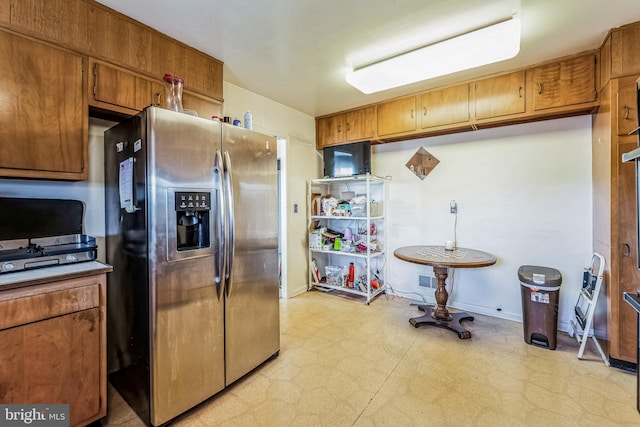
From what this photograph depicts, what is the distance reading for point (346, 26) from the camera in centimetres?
206

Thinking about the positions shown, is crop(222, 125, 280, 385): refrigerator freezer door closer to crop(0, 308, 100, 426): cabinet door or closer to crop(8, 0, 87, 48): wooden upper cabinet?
crop(0, 308, 100, 426): cabinet door

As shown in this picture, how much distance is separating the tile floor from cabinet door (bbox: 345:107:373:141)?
2.41 m

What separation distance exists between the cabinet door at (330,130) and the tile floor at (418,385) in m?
2.55

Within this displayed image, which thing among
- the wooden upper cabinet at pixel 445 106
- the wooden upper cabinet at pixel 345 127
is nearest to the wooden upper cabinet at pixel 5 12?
the wooden upper cabinet at pixel 345 127

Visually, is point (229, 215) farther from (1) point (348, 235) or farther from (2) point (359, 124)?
(2) point (359, 124)

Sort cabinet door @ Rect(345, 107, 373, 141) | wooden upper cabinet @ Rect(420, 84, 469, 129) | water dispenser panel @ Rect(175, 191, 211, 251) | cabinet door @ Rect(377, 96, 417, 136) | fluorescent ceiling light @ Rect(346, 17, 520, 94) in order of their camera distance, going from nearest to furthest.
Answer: water dispenser panel @ Rect(175, 191, 211, 251)
fluorescent ceiling light @ Rect(346, 17, 520, 94)
wooden upper cabinet @ Rect(420, 84, 469, 129)
cabinet door @ Rect(377, 96, 417, 136)
cabinet door @ Rect(345, 107, 373, 141)

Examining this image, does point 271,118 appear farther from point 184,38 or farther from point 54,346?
point 54,346

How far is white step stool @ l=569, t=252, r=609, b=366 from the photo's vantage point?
2199mm

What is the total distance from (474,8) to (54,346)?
318 cm

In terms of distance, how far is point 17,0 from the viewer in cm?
155

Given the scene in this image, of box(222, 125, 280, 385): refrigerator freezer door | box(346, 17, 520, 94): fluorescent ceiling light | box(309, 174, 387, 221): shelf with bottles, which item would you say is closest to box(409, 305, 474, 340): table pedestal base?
box(309, 174, 387, 221): shelf with bottles

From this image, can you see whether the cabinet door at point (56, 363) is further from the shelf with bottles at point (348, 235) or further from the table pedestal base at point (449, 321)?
the shelf with bottles at point (348, 235)

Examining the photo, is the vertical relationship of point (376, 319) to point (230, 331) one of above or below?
below

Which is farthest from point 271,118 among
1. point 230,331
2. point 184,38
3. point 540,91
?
point 540,91
